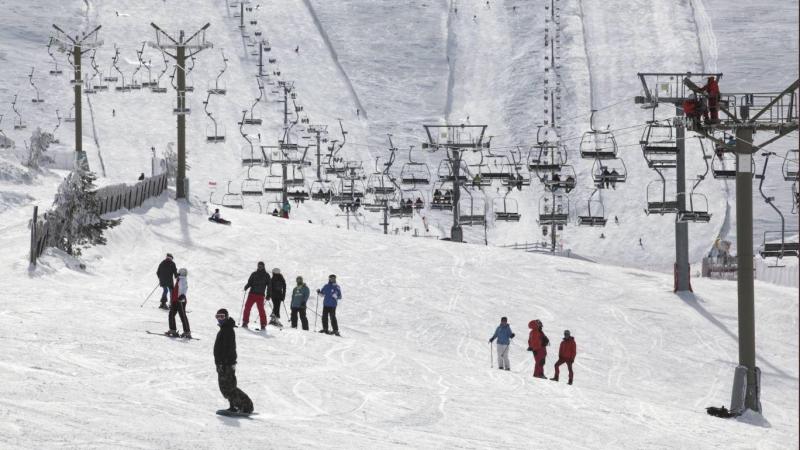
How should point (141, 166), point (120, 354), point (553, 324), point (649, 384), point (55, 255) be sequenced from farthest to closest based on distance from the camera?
point (141, 166)
point (553, 324)
point (55, 255)
point (649, 384)
point (120, 354)

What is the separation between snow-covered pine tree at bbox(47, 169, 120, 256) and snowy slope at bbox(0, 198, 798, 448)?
1.73ft

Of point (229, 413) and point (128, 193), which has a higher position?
point (128, 193)

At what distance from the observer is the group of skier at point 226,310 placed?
13945 millimetres

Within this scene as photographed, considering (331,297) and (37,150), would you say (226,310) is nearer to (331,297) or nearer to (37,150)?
(331,297)

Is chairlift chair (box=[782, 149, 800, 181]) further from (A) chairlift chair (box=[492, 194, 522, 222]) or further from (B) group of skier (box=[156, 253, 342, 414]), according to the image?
(A) chairlift chair (box=[492, 194, 522, 222])

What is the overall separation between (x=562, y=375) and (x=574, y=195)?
161ft

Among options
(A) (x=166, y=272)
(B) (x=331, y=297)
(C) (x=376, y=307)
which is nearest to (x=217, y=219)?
(C) (x=376, y=307)

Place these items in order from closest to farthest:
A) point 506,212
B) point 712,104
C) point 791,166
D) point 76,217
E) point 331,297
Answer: point 712,104
point 331,297
point 76,217
point 506,212
point 791,166

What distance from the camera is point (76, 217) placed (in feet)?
97.5

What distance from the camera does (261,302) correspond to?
69.7 feet

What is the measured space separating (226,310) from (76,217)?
1618 centimetres

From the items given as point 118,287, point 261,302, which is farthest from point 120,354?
point 118,287

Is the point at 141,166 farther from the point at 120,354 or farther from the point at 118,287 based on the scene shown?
the point at 120,354

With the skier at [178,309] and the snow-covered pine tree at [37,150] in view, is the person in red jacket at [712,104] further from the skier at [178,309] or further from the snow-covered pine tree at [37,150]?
the snow-covered pine tree at [37,150]
